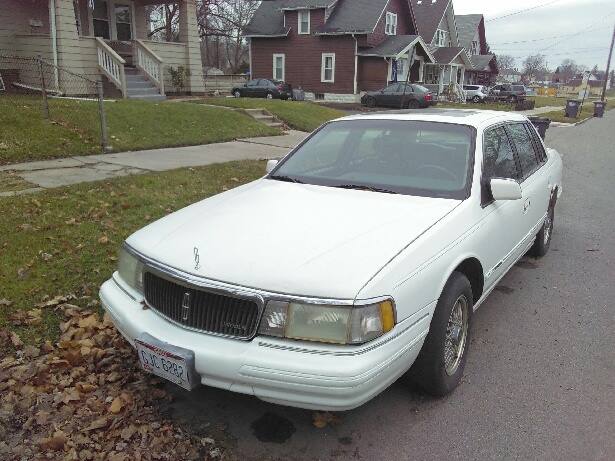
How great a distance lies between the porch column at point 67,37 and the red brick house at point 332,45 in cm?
2075

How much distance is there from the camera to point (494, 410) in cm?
303

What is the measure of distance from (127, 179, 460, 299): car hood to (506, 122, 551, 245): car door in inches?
57.0

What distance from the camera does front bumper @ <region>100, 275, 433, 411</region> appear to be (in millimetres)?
2361

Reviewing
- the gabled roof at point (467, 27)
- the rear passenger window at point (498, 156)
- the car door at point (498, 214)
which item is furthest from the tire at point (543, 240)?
the gabled roof at point (467, 27)

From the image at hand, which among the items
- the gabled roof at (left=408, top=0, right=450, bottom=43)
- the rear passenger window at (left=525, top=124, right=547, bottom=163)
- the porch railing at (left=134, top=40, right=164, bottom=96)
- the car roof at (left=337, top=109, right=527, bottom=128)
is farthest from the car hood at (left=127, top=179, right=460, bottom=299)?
the gabled roof at (left=408, top=0, right=450, bottom=43)

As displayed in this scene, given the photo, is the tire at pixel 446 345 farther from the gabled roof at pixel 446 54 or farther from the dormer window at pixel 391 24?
the gabled roof at pixel 446 54

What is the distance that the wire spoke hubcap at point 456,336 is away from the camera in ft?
10.3

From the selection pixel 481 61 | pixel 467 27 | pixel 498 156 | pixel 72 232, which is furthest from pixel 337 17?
pixel 498 156

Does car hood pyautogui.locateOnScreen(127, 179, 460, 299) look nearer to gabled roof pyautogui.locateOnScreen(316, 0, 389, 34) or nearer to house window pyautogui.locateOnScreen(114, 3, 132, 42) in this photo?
house window pyautogui.locateOnScreen(114, 3, 132, 42)

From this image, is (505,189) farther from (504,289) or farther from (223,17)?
(223,17)

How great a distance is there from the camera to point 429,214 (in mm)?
3176

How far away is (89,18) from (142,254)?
1779cm

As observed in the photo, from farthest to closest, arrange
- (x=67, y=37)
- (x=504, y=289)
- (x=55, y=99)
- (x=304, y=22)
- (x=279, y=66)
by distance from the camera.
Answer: (x=279, y=66) → (x=304, y=22) → (x=67, y=37) → (x=55, y=99) → (x=504, y=289)

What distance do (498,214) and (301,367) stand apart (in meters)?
2.07
